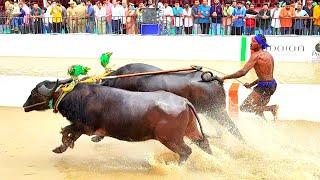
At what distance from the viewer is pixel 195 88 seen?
9.23 m

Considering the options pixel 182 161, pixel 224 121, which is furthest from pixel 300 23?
pixel 182 161

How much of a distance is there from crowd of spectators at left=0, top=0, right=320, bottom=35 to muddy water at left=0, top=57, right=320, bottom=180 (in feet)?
32.5

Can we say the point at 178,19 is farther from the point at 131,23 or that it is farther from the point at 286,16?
the point at 286,16

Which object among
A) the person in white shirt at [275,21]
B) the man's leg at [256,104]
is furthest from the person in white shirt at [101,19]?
the man's leg at [256,104]

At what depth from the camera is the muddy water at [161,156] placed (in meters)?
8.16

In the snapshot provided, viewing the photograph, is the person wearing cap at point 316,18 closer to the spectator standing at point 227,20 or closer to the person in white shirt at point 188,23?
the spectator standing at point 227,20

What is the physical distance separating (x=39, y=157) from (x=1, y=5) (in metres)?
22.5

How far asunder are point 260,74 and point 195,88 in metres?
1.05

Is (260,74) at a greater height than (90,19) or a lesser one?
lesser

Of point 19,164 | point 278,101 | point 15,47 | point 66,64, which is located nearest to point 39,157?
point 19,164

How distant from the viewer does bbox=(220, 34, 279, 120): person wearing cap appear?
9184mm

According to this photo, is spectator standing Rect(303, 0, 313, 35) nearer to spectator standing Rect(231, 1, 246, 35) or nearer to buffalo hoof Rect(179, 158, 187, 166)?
spectator standing Rect(231, 1, 246, 35)

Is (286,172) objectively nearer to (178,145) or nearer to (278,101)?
(178,145)

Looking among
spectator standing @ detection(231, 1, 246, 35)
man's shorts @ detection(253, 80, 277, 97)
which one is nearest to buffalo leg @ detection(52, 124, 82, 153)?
man's shorts @ detection(253, 80, 277, 97)
